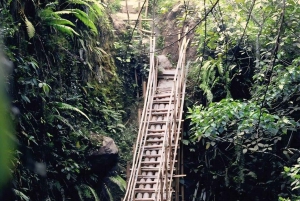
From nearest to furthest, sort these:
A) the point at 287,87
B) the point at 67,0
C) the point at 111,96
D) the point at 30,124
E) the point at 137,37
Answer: the point at 30,124 → the point at 287,87 → the point at 67,0 → the point at 111,96 → the point at 137,37

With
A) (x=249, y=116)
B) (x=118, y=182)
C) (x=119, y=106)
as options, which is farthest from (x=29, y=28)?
(x=119, y=106)

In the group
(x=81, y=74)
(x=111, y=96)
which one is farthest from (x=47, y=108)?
(x=111, y=96)

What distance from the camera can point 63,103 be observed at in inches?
221

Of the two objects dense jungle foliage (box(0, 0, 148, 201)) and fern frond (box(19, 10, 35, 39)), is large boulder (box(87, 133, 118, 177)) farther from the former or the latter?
fern frond (box(19, 10, 35, 39))

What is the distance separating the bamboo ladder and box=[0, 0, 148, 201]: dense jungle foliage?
1.81 feet

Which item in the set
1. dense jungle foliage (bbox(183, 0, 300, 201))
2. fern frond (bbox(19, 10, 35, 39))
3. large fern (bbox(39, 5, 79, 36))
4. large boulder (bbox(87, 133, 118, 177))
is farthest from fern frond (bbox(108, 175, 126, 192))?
fern frond (bbox(19, 10, 35, 39))

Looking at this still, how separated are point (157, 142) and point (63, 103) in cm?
176

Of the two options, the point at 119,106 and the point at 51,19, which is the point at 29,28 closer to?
the point at 51,19

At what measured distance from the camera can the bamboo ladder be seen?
19.5 ft

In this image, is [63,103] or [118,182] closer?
[63,103]

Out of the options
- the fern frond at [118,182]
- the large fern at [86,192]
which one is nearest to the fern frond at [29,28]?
the large fern at [86,192]

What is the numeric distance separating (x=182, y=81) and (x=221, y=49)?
95 centimetres

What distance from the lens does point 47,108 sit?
537cm

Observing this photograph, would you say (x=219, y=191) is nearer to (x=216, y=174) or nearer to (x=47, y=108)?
(x=216, y=174)
